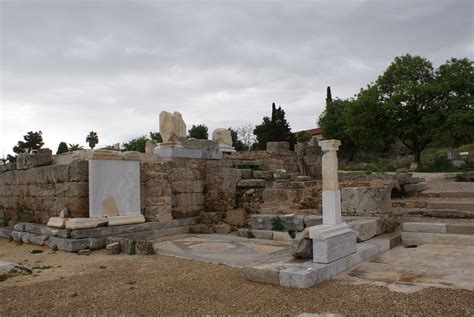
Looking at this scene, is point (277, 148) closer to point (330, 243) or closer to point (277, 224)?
point (277, 224)

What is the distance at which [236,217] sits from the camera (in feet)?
33.5

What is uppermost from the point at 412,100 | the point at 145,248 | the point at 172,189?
the point at 412,100

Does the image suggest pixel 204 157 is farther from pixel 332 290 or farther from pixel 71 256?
pixel 332 290

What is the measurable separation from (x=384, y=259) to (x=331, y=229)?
1.25 metres

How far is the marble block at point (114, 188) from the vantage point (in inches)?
327

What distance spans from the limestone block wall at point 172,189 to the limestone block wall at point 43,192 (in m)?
1.47

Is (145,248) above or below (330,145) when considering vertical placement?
below

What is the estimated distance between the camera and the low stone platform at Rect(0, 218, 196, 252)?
785 centimetres

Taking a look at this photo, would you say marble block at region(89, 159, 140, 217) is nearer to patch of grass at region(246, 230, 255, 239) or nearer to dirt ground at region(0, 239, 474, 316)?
dirt ground at region(0, 239, 474, 316)

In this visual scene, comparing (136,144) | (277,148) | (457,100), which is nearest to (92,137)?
(136,144)

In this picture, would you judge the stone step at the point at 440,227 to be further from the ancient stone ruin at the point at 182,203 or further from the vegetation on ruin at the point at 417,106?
the vegetation on ruin at the point at 417,106

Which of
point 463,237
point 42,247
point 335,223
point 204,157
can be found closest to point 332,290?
point 335,223

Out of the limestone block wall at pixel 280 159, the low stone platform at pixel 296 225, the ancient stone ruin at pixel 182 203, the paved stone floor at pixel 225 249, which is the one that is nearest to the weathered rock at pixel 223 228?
the ancient stone ruin at pixel 182 203

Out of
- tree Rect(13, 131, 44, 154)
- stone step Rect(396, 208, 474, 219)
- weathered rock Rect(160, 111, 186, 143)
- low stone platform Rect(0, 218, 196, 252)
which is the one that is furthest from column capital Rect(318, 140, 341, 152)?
tree Rect(13, 131, 44, 154)
